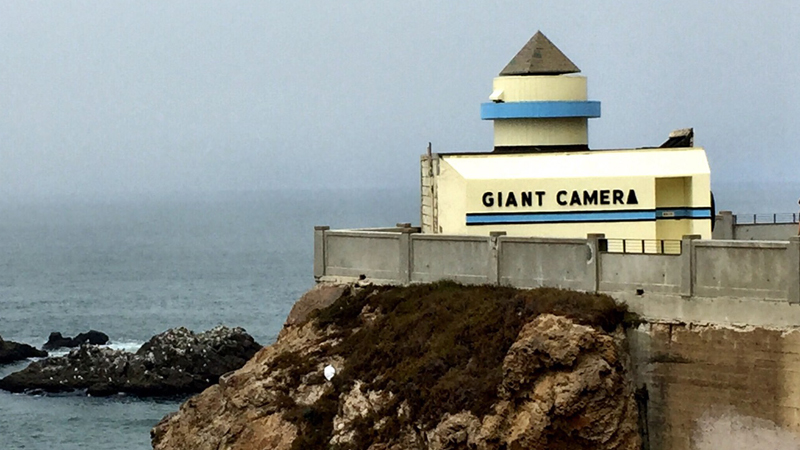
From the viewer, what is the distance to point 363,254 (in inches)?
1223

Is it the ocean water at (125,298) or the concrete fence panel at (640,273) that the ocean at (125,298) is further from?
the concrete fence panel at (640,273)

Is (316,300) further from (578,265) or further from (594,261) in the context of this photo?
(594,261)

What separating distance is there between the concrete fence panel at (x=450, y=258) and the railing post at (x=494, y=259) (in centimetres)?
7

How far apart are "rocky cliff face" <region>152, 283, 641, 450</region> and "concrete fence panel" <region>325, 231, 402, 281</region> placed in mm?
360

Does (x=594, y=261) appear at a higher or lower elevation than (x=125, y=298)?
higher

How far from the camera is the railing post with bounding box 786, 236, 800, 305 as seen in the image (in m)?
24.1

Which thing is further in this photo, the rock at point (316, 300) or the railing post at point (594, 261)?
the rock at point (316, 300)

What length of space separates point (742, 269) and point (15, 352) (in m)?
56.6

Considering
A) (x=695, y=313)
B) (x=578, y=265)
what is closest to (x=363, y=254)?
(x=578, y=265)

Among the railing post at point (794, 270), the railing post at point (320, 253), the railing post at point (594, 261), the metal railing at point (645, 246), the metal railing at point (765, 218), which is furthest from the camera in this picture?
the metal railing at point (765, 218)

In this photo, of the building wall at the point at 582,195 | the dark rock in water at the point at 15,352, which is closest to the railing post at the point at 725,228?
the building wall at the point at 582,195

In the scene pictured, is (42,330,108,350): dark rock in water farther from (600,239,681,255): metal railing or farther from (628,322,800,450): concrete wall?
(628,322,800,450): concrete wall

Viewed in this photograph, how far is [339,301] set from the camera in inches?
1222

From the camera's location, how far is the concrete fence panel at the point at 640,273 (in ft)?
84.8
